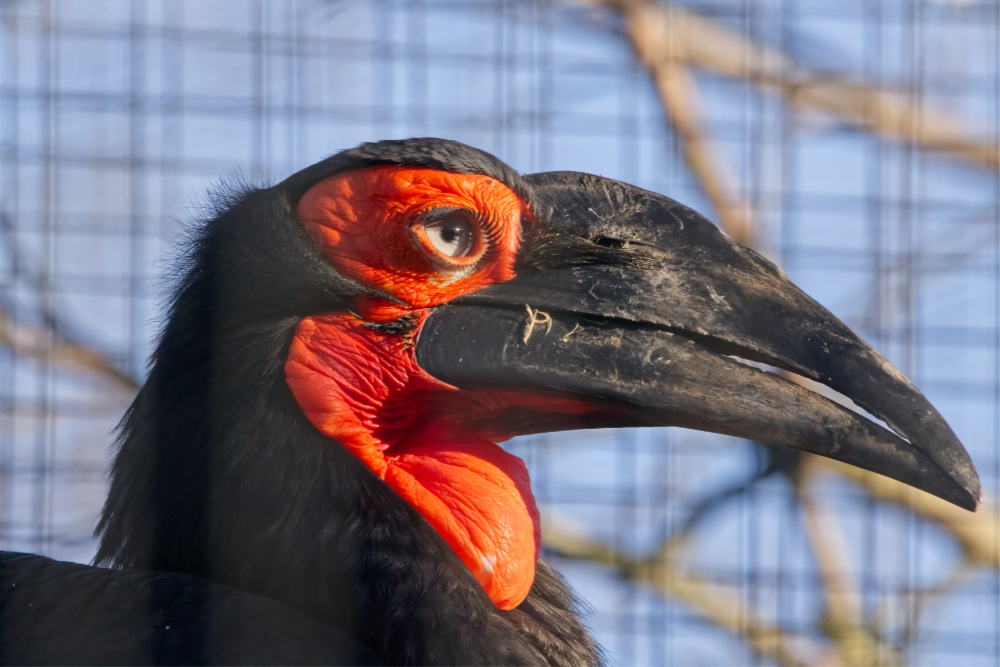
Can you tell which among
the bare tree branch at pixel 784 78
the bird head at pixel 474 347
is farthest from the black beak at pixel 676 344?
the bare tree branch at pixel 784 78

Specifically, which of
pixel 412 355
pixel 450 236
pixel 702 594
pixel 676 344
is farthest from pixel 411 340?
pixel 702 594

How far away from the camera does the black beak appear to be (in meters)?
1.09

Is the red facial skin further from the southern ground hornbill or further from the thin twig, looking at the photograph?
the thin twig

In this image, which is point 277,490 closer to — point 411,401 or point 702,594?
point 411,401

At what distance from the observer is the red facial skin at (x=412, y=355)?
1164 millimetres

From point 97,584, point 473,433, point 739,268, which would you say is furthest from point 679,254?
point 97,584

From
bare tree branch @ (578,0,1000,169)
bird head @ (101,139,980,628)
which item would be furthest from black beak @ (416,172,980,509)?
bare tree branch @ (578,0,1000,169)

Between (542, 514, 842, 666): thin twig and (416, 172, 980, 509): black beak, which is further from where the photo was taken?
(542, 514, 842, 666): thin twig

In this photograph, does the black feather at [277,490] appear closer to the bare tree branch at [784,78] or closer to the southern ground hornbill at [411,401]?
the southern ground hornbill at [411,401]

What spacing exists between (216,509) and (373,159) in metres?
0.39

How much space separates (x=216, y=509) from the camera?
3.64 ft

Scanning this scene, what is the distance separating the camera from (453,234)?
4.00 feet

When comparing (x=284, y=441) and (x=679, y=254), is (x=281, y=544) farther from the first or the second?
(x=679, y=254)

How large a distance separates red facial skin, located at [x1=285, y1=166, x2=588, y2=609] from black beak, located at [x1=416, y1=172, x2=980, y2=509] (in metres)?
0.03
